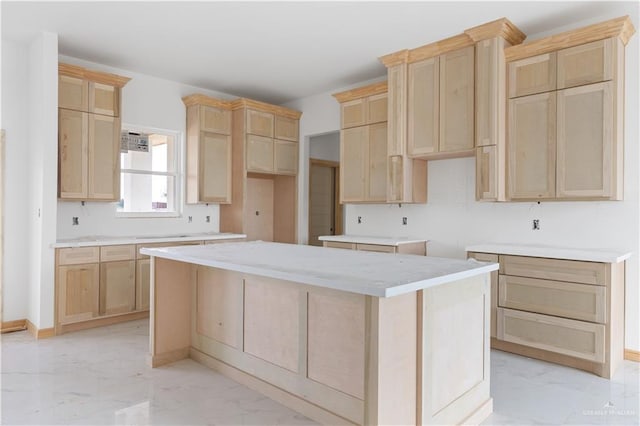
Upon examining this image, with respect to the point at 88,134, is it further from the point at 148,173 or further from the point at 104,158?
the point at 148,173

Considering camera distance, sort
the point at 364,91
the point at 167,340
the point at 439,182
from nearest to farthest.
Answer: the point at 167,340 → the point at 439,182 → the point at 364,91

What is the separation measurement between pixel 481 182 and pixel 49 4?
13.1ft

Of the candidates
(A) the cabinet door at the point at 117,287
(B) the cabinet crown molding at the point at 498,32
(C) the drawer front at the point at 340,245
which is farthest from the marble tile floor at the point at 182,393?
(B) the cabinet crown molding at the point at 498,32

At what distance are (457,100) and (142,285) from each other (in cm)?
380

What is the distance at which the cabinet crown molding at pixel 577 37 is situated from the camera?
10.5ft

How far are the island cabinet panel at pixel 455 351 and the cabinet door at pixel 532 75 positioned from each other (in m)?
2.12

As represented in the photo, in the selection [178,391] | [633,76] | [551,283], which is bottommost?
[178,391]

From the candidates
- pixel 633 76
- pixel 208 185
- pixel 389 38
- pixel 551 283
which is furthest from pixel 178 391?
pixel 633 76

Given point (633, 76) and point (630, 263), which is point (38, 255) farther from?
A: point (633, 76)

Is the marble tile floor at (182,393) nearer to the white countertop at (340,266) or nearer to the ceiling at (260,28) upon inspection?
the white countertop at (340,266)

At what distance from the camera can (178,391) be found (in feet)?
8.91

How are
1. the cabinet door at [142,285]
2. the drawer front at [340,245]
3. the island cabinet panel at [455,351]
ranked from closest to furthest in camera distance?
the island cabinet panel at [455,351], the cabinet door at [142,285], the drawer front at [340,245]

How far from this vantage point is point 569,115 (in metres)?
3.45

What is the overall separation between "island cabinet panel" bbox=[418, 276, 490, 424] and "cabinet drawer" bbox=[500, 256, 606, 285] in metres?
1.18
